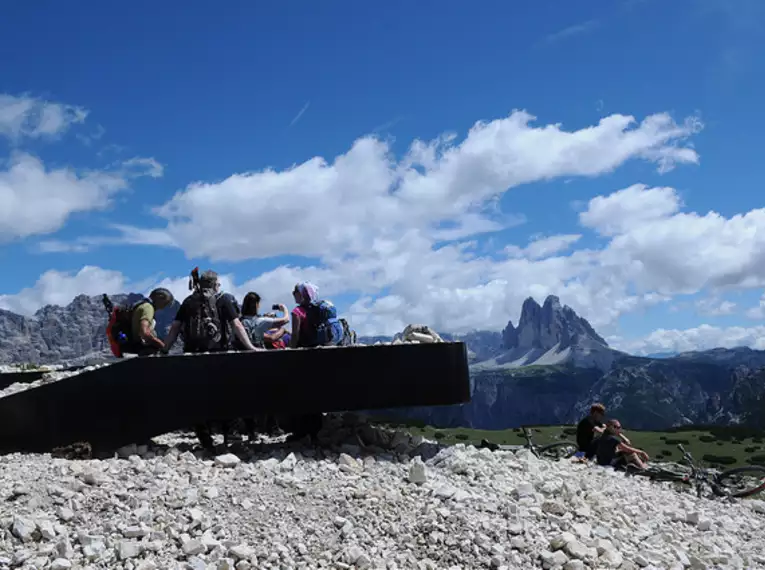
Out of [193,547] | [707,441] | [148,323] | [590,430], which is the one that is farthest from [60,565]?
[707,441]

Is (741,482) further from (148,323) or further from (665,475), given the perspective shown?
(148,323)

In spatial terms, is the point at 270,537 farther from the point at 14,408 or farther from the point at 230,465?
the point at 14,408

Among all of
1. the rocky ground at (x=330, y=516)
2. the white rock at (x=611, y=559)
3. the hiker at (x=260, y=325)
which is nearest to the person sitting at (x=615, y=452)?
the rocky ground at (x=330, y=516)

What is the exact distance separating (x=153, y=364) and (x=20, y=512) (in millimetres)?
2732

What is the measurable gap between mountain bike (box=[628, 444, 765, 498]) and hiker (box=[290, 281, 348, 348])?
19.1ft

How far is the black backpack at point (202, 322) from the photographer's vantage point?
10203 mm

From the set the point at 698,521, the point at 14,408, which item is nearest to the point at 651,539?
the point at 698,521

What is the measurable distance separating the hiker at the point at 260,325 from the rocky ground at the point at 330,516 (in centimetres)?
225

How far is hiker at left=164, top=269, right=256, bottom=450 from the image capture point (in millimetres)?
10203

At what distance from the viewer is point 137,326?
435 inches

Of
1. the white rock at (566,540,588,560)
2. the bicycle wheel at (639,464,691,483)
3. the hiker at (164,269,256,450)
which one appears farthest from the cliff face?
the white rock at (566,540,588,560)

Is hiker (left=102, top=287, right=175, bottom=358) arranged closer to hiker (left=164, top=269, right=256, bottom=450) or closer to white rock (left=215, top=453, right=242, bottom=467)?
hiker (left=164, top=269, right=256, bottom=450)

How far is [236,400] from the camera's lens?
9711mm

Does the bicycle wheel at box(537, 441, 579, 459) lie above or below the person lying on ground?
below
